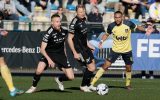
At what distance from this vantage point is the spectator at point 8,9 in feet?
81.7

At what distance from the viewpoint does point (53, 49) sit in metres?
15.7

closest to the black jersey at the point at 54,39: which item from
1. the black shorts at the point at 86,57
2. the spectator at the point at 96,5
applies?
the black shorts at the point at 86,57

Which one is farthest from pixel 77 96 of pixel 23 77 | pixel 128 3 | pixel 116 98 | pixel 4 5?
pixel 128 3

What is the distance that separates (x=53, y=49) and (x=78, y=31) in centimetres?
117

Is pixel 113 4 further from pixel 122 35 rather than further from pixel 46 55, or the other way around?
pixel 46 55

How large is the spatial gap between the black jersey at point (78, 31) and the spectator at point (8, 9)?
847cm

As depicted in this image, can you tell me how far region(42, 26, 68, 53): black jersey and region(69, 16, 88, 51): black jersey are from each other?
0.77 metres

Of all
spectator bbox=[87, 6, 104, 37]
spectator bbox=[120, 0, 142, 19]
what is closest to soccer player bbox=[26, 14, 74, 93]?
spectator bbox=[87, 6, 104, 37]

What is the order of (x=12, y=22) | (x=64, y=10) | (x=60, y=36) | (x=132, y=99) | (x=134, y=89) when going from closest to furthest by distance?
(x=132, y=99), (x=60, y=36), (x=134, y=89), (x=12, y=22), (x=64, y=10)

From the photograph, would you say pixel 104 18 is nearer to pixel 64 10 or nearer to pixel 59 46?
pixel 64 10

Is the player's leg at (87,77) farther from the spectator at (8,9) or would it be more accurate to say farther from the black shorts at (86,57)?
the spectator at (8,9)

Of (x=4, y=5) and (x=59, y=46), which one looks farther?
(x=4, y=5)

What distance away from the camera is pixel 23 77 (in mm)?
21938

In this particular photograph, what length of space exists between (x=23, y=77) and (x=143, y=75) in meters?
4.76
